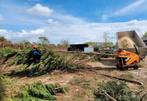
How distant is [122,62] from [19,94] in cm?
657

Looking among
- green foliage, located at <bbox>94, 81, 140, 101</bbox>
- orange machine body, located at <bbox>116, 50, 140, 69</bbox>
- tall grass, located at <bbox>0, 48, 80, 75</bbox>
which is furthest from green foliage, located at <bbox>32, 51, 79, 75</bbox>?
green foliage, located at <bbox>94, 81, 140, 101</bbox>

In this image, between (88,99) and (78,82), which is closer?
(88,99)

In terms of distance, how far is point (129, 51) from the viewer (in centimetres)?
1512

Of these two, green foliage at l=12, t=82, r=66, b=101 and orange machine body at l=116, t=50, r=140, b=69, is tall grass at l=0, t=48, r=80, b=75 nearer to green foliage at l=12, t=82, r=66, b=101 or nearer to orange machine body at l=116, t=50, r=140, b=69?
orange machine body at l=116, t=50, r=140, b=69

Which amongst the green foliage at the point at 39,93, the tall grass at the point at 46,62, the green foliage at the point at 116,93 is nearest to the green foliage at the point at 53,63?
the tall grass at the point at 46,62

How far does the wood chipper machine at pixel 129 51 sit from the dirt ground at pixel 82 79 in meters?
0.36

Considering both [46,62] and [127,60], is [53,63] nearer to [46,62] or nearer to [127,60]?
[46,62]

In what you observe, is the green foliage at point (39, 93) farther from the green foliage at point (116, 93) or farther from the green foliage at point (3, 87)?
the green foliage at point (116, 93)

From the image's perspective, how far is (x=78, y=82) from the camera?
1041 cm

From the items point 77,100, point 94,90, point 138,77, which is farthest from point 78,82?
point 138,77

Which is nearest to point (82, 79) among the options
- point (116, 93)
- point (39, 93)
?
point (116, 93)

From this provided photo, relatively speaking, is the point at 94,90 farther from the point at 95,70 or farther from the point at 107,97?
the point at 95,70

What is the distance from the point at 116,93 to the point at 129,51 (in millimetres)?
6640

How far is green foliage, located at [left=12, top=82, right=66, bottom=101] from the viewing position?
315 inches
